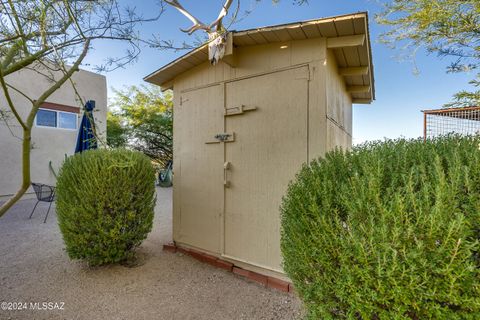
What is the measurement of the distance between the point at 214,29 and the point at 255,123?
3.44 feet

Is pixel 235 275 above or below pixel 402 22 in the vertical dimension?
below

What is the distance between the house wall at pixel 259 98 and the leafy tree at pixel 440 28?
253 cm

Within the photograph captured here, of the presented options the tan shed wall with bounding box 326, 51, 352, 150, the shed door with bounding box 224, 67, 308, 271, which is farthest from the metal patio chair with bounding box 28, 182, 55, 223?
the tan shed wall with bounding box 326, 51, 352, 150

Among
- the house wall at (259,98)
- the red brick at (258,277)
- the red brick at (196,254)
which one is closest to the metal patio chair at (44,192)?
the house wall at (259,98)

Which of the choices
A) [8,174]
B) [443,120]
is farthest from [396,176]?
[8,174]

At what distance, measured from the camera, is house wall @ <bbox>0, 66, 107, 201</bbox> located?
270 inches

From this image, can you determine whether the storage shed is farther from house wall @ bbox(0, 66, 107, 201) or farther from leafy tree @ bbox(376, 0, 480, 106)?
house wall @ bbox(0, 66, 107, 201)

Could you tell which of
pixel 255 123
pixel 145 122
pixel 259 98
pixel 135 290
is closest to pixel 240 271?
pixel 135 290

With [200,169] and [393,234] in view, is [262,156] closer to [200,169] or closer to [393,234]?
[200,169]

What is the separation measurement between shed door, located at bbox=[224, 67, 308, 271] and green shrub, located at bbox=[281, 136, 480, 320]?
1153 mm

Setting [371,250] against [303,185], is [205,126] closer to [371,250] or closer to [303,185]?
[303,185]

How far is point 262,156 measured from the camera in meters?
2.75

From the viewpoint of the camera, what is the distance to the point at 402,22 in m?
4.48

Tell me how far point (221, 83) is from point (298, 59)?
3.31 ft
